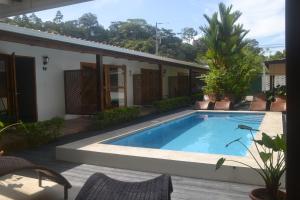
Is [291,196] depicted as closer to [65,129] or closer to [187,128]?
[65,129]

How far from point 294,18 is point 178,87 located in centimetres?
1760

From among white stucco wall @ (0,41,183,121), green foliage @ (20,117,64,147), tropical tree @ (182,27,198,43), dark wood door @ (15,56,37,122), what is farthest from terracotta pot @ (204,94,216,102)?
tropical tree @ (182,27,198,43)

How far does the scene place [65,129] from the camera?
29.2ft

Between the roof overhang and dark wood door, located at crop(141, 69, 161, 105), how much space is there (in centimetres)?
1090

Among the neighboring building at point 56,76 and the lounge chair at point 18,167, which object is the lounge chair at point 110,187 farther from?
the neighboring building at point 56,76

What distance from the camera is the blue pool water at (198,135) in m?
7.74

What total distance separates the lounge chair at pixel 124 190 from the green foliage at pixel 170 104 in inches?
420

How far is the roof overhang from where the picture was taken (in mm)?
4441

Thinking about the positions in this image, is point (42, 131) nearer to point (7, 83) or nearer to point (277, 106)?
point (7, 83)

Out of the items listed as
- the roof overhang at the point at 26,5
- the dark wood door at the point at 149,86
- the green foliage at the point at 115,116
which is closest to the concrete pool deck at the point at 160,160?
the roof overhang at the point at 26,5

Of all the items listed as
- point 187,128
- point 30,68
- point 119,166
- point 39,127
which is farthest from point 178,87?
point 119,166

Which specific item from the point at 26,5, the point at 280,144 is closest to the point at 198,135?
the point at 26,5

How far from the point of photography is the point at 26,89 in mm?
9719

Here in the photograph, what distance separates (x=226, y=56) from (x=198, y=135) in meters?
7.57
